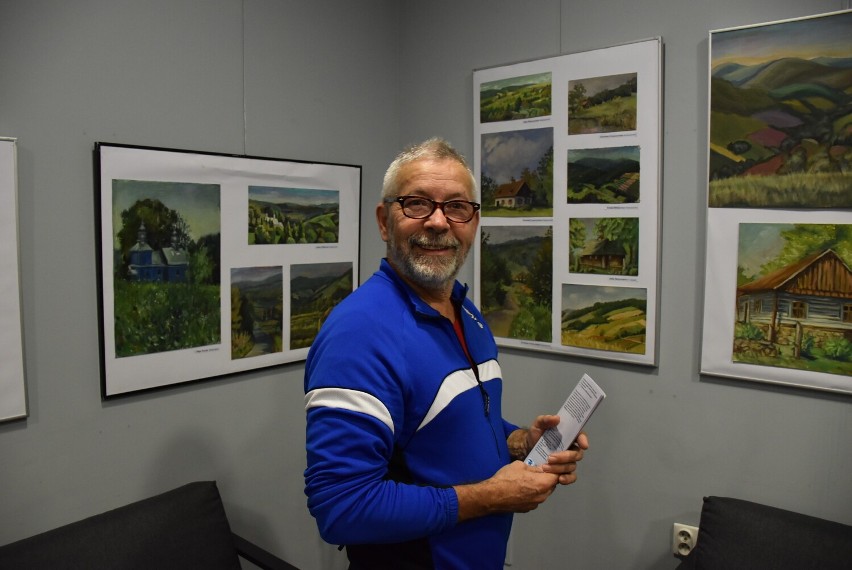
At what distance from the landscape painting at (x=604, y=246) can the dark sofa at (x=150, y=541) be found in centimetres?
139

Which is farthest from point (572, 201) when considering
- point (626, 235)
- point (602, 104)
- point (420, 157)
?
point (420, 157)

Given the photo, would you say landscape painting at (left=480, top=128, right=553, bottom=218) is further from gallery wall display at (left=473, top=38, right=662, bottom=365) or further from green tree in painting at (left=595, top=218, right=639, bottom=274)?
green tree in painting at (left=595, top=218, right=639, bottom=274)

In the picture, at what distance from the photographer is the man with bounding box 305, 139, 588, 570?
1.11 m

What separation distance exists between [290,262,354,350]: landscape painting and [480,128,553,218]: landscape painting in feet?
2.17

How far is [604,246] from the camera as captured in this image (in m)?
2.06

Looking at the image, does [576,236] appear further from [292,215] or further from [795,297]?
[292,215]

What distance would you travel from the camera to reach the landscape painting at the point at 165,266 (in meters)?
1.72

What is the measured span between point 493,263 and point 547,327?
13.3 inches

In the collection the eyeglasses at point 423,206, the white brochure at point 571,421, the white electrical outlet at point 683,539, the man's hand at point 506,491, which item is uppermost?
the eyeglasses at point 423,206

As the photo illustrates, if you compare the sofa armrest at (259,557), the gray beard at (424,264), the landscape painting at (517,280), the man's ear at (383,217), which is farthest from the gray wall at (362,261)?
the gray beard at (424,264)

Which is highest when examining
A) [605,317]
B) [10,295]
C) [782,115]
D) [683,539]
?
[782,115]

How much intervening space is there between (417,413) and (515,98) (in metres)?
1.45

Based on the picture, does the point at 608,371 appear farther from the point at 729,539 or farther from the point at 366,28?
the point at 366,28

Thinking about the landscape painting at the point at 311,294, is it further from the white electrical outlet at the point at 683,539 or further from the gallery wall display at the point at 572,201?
the white electrical outlet at the point at 683,539
